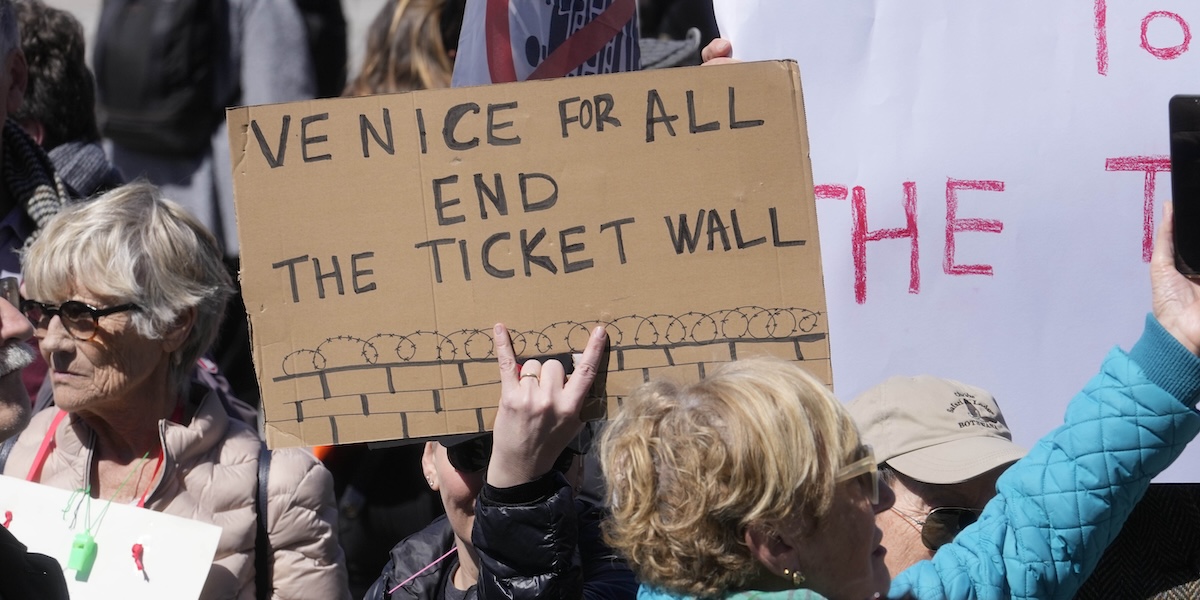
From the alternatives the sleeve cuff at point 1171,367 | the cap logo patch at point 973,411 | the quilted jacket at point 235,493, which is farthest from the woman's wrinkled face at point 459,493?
the sleeve cuff at point 1171,367

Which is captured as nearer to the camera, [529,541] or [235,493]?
[529,541]

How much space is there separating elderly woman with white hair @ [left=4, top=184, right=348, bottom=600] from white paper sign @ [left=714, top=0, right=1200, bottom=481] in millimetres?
1124

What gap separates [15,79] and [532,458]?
2080 mm

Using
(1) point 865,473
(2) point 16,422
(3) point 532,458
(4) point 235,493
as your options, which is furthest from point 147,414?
(1) point 865,473

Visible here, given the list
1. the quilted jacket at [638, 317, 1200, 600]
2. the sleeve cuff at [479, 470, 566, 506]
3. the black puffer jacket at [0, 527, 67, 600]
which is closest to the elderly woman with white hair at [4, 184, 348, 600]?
the black puffer jacket at [0, 527, 67, 600]

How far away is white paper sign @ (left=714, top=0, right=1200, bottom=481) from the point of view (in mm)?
2445

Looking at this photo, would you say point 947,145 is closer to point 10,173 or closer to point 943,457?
point 943,457

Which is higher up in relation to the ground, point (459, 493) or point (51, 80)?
point (51, 80)

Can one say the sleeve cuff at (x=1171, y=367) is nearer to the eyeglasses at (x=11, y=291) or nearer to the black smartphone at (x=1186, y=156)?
the black smartphone at (x=1186, y=156)

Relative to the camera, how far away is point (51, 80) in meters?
3.66

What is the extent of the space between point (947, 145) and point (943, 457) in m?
0.64

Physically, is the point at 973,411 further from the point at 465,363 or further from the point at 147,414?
the point at 147,414

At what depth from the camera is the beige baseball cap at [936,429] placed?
227 cm

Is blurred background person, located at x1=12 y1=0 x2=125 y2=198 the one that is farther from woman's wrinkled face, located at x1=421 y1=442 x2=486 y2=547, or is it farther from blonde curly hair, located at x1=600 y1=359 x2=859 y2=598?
blonde curly hair, located at x1=600 y1=359 x2=859 y2=598
